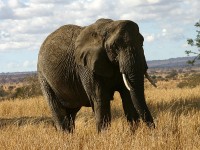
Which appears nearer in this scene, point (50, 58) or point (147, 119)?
point (147, 119)

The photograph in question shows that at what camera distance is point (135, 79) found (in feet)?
21.5

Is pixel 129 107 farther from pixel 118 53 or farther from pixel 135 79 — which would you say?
pixel 118 53

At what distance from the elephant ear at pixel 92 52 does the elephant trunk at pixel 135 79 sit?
437 mm

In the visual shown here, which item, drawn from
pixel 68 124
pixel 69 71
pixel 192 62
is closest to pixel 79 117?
pixel 68 124

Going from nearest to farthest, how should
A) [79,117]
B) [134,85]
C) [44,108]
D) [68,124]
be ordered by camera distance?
[134,85], [68,124], [79,117], [44,108]

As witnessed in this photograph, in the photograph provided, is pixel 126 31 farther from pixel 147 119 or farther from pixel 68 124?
pixel 68 124

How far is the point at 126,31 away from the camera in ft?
22.3

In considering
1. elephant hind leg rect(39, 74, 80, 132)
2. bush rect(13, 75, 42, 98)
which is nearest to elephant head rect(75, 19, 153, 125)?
elephant hind leg rect(39, 74, 80, 132)

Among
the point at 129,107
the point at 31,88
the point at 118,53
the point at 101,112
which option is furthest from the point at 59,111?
the point at 31,88

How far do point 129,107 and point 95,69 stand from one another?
0.79 m

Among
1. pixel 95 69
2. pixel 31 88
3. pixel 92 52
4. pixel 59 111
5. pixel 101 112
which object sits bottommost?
pixel 31 88

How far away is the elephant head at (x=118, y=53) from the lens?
6582 mm

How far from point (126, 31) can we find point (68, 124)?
260 cm

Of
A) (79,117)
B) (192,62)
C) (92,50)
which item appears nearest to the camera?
(92,50)
